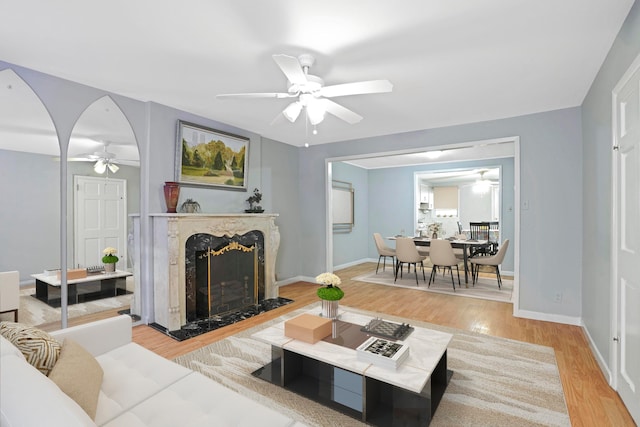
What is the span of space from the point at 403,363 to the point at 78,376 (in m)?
1.65

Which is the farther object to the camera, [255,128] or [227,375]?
[255,128]

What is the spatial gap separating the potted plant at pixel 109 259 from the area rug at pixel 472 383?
4.48ft

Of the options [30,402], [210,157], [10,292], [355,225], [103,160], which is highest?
[210,157]

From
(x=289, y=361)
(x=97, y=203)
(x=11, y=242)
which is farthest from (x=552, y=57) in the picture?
(x=11, y=242)

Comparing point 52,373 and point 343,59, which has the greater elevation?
point 343,59

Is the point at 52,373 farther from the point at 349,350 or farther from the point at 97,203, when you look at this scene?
the point at 97,203

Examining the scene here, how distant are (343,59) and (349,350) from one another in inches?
86.3

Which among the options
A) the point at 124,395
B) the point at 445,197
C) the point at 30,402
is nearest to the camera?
the point at 30,402

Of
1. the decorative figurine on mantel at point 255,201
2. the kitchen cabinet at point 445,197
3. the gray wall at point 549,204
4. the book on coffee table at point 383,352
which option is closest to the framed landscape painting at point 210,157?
the decorative figurine on mantel at point 255,201

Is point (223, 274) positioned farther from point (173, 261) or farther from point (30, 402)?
point (30, 402)

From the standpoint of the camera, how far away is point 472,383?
2363mm

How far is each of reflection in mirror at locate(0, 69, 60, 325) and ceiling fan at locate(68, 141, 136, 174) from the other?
237mm

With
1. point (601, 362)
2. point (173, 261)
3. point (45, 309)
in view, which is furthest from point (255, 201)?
point (601, 362)

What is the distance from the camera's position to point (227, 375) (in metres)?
Answer: 2.45
